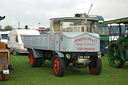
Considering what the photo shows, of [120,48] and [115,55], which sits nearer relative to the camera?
[120,48]

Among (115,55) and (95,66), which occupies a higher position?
(115,55)

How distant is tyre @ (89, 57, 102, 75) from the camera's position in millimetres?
9207

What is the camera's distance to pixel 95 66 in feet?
31.1

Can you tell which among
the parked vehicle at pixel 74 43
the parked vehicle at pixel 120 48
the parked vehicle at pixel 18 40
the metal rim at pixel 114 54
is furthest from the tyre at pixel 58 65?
the parked vehicle at pixel 18 40

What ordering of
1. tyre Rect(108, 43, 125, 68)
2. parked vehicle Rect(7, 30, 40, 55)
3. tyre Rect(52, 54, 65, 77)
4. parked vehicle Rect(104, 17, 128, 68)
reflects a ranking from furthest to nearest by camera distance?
1. parked vehicle Rect(7, 30, 40, 55)
2. tyre Rect(108, 43, 125, 68)
3. parked vehicle Rect(104, 17, 128, 68)
4. tyre Rect(52, 54, 65, 77)

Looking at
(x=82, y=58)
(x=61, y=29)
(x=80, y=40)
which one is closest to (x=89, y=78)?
(x=82, y=58)

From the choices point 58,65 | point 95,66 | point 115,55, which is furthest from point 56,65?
point 115,55

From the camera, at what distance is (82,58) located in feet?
29.2

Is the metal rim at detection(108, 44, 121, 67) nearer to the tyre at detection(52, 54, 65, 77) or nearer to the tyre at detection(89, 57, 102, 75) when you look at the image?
the tyre at detection(89, 57, 102, 75)

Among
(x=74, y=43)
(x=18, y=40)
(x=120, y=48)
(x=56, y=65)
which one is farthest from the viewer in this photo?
(x=18, y=40)

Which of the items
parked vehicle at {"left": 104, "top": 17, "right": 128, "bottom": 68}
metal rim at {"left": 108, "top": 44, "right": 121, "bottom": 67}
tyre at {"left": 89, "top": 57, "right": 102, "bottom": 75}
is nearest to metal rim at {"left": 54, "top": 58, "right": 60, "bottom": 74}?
tyre at {"left": 89, "top": 57, "right": 102, "bottom": 75}

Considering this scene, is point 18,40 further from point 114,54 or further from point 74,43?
point 74,43

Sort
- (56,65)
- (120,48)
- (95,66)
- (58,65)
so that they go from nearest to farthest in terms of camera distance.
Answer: (58,65) < (56,65) < (95,66) < (120,48)

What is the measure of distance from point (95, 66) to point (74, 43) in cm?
152
